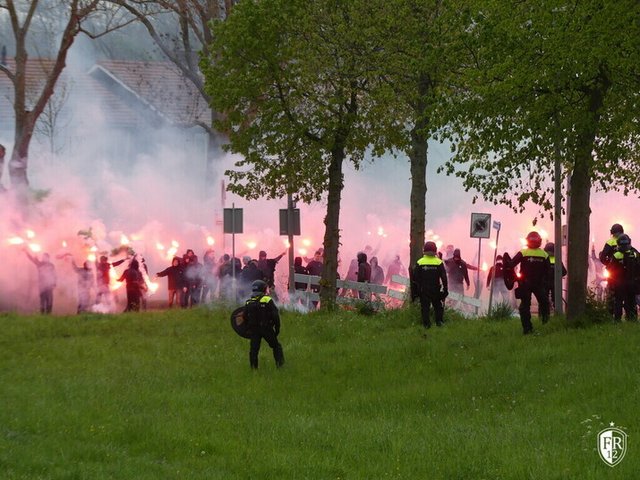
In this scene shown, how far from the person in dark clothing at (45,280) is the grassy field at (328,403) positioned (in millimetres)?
7312

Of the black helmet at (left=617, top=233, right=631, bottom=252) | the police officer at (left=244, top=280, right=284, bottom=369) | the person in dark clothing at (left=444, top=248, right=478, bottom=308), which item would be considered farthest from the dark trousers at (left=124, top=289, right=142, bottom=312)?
the black helmet at (left=617, top=233, right=631, bottom=252)

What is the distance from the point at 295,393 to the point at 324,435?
333 cm

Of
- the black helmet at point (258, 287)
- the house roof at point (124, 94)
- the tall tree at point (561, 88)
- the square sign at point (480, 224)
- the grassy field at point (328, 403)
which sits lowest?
the grassy field at point (328, 403)

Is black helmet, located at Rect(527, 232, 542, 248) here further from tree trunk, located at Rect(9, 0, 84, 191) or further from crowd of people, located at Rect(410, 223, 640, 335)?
tree trunk, located at Rect(9, 0, 84, 191)

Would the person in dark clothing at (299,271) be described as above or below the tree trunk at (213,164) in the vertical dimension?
below

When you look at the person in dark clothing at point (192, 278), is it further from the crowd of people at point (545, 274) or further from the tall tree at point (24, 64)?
the crowd of people at point (545, 274)

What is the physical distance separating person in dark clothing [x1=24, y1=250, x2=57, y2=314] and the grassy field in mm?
7312

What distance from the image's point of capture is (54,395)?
580 inches

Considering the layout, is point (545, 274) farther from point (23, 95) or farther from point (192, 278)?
point (23, 95)

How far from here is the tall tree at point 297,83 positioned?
24.9 m

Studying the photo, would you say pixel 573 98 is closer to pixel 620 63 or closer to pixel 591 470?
pixel 620 63

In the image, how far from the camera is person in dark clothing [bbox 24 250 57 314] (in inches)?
1153

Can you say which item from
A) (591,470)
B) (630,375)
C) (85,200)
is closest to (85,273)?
(85,200)

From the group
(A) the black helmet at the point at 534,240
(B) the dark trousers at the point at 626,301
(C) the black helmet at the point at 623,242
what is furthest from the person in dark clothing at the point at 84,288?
(C) the black helmet at the point at 623,242
